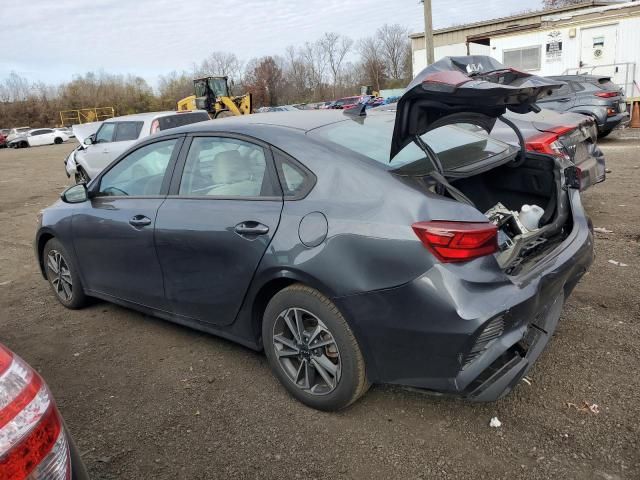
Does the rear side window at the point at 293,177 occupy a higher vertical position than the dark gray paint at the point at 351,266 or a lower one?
higher

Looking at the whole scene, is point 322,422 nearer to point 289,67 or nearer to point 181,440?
point 181,440

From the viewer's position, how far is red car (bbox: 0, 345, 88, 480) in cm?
146

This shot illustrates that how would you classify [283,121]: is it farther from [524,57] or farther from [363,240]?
[524,57]

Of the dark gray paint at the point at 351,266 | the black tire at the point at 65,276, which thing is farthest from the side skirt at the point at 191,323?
the black tire at the point at 65,276

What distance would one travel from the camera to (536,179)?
11.7ft

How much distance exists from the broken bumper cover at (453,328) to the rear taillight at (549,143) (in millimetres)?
2867

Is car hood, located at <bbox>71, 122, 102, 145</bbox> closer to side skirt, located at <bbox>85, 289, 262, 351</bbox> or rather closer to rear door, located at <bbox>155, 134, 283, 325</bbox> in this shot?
side skirt, located at <bbox>85, 289, 262, 351</bbox>

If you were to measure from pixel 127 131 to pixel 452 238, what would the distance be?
381 inches

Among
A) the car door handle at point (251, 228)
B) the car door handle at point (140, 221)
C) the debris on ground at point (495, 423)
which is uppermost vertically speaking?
the car door handle at point (251, 228)

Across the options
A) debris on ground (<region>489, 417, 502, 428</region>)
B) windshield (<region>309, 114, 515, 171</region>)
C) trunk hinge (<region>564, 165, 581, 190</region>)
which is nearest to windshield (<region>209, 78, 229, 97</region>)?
windshield (<region>309, 114, 515, 171</region>)

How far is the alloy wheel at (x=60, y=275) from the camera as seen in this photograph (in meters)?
4.62

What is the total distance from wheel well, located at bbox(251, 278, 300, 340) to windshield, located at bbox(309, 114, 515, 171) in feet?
2.71

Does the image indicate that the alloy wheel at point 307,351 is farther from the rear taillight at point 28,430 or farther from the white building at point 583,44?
the white building at point 583,44

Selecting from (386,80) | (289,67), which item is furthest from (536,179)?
(289,67)
